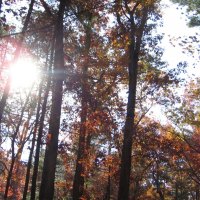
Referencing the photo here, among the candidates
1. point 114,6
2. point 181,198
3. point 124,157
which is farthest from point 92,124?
point 181,198

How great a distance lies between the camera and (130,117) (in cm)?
1532

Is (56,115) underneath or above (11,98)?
underneath

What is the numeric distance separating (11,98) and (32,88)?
392 cm

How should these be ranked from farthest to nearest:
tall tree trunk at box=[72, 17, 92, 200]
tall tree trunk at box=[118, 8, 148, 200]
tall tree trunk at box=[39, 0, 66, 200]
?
tall tree trunk at box=[72, 17, 92, 200]
tall tree trunk at box=[118, 8, 148, 200]
tall tree trunk at box=[39, 0, 66, 200]

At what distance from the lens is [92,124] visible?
19.3m

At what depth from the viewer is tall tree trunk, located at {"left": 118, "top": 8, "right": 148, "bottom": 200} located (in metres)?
A: 14.2

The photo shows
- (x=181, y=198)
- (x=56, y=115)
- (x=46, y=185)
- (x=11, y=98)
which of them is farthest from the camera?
(x=181, y=198)

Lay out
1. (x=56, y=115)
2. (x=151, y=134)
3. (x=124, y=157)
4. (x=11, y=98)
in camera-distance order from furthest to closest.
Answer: (x=11, y=98), (x=151, y=134), (x=124, y=157), (x=56, y=115)

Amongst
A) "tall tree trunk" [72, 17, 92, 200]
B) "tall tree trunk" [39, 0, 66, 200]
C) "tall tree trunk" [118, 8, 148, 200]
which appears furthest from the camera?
"tall tree trunk" [72, 17, 92, 200]

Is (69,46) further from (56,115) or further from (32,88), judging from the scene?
(56,115)

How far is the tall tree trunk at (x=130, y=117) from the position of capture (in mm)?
14172

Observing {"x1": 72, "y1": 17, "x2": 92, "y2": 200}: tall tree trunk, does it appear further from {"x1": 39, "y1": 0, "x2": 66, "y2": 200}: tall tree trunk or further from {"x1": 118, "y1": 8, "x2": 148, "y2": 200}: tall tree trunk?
{"x1": 39, "y1": 0, "x2": 66, "y2": 200}: tall tree trunk

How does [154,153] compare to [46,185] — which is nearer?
[46,185]

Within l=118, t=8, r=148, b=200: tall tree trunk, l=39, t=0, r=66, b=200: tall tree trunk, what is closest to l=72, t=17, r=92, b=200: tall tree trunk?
l=118, t=8, r=148, b=200: tall tree trunk
